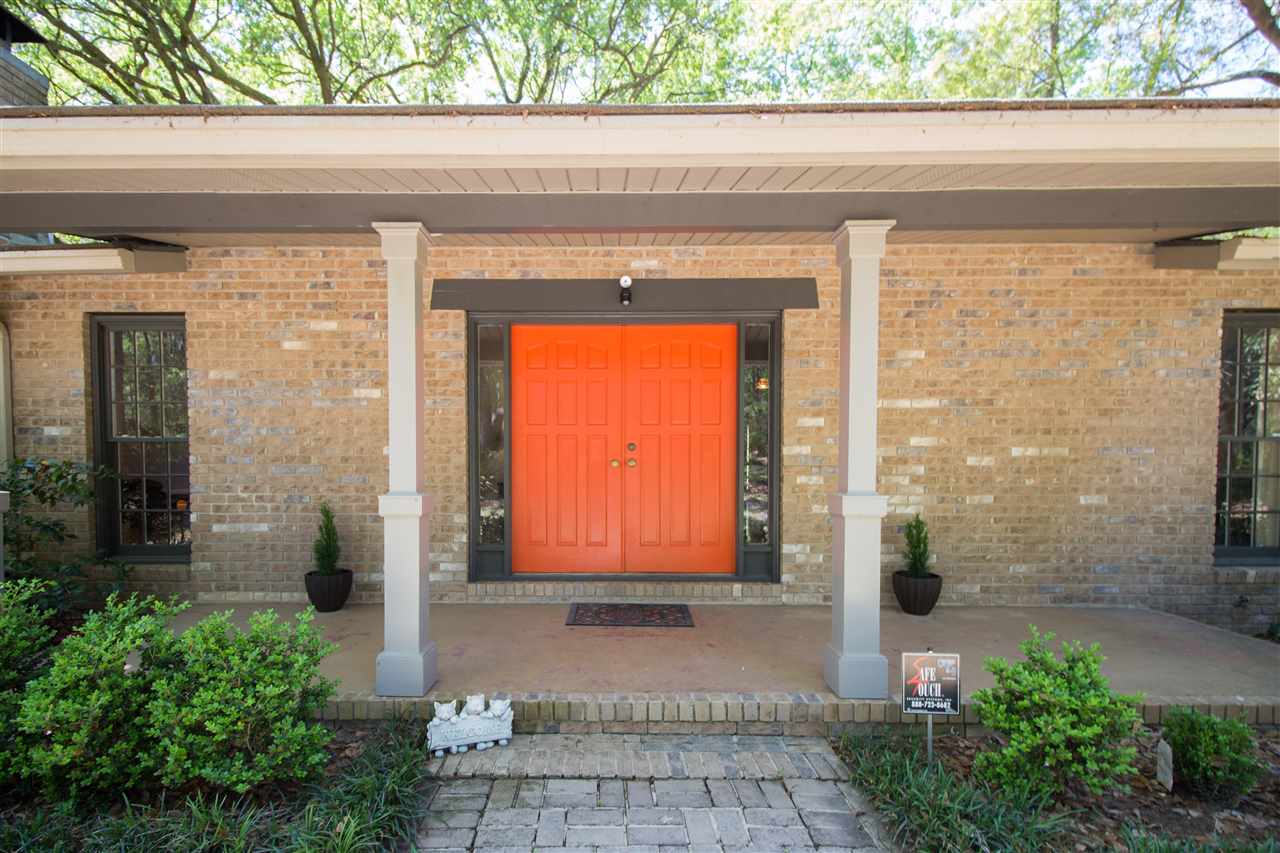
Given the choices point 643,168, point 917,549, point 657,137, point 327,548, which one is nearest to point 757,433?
point 917,549

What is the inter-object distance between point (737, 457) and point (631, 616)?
1.48 m

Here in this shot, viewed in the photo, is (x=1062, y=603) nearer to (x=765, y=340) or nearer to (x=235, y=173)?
(x=765, y=340)

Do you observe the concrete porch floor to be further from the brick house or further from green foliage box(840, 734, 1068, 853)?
green foliage box(840, 734, 1068, 853)

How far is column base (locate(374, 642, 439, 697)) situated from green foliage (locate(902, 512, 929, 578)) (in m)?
3.50

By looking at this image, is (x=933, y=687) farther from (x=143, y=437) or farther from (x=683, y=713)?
(x=143, y=437)

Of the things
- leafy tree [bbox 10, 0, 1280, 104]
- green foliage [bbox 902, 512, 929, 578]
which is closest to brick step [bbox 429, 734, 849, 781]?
green foliage [bbox 902, 512, 929, 578]

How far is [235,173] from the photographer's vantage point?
3.22 metres

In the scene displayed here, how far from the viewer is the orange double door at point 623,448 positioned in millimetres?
5375

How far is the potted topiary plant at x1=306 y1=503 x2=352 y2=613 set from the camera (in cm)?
498

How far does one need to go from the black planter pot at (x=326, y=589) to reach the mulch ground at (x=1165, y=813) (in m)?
4.10

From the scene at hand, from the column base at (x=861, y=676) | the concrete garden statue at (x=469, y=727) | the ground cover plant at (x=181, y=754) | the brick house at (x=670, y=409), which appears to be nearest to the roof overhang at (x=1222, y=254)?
the brick house at (x=670, y=409)

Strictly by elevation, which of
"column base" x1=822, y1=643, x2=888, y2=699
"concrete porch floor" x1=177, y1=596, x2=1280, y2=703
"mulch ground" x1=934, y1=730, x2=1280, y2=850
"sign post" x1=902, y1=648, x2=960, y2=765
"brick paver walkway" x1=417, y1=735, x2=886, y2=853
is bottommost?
"brick paver walkway" x1=417, y1=735, x2=886, y2=853

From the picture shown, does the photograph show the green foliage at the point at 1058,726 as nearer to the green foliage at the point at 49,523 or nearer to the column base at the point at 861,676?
the column base at the point at 861,676

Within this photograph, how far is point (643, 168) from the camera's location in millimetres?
3146
